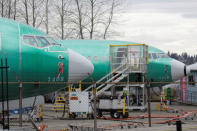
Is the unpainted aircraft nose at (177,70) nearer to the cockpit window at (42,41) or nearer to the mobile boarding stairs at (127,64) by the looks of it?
the mobile boarding stairs at (127,64)

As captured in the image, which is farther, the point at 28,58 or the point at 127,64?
the point at 127,64

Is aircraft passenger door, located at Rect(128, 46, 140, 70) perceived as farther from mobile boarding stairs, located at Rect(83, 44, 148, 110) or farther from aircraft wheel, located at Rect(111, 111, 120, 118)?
aircraft wheel, located at Rect(111, 111, 120, 118)

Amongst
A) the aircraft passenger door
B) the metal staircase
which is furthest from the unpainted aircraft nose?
the aircraft passenger door

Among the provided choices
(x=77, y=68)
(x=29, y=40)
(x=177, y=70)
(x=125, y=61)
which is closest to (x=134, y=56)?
(x=125, y=61)

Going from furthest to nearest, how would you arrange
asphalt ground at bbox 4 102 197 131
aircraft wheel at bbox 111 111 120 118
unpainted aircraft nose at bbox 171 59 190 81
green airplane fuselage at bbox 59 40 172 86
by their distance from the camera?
unpainted aircraft nose at bbox 171 59 190 81 → green airplane fuselage at bbox 59 40 172 86 → aircraft wheel at bbox 111 111 120 118 → asphalt ground at bbox 4 102 197 131

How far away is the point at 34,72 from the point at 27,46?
3.82ft

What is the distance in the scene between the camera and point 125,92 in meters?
28.7

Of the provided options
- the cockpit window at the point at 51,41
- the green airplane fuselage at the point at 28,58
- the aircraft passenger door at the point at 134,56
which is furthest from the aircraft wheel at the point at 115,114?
the cockpit window at the point at 51,41

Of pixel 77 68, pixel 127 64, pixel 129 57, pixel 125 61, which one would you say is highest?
pixel 129 57

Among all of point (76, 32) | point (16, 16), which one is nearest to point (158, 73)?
point (76, 32)

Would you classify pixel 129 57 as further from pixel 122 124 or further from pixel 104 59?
pixel 122 124

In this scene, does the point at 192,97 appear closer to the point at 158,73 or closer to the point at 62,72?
the point at 158,73

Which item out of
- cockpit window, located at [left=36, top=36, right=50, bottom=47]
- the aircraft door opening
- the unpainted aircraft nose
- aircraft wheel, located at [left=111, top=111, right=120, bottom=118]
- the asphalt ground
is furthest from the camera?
the unpainted aircraft nose

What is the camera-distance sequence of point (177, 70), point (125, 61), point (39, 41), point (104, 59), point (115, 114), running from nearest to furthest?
point (39, 41)
point (115, 114)
point (125, 61)
point (104, 59)
point (177, 70)
